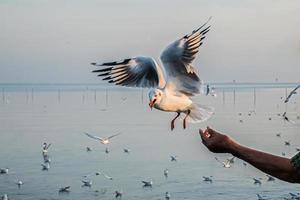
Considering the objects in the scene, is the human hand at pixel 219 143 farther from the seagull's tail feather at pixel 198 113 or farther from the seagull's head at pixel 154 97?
the seagull's tail feather at pixel 198 113

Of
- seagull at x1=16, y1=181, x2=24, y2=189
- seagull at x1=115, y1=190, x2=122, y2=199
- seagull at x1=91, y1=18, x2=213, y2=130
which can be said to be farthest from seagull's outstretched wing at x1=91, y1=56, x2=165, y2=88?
seagull at x1=16, y1=181, x2=24, y2=189

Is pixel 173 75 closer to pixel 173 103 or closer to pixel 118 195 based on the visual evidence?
pixel 173 103

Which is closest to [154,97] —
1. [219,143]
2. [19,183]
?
[219,143]

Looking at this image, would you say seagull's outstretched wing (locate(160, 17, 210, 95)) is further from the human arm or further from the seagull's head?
the human arm

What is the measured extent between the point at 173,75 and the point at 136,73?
0.17m

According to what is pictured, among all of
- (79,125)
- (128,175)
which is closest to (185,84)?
(128,175)

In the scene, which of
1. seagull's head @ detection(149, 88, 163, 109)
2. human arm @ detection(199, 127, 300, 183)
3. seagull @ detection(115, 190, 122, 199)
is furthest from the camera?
seagull @ detection(115, 190, 122, 199)

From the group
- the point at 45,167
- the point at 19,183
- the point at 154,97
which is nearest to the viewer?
the point at 154,97

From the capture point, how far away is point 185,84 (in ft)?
9.95

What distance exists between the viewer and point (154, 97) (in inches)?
102

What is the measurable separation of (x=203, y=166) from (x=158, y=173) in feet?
4.08

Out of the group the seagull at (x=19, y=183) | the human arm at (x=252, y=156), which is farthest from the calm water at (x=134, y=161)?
the human arm at (x=252, y=156)

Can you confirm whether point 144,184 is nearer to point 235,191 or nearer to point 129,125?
point 235,191

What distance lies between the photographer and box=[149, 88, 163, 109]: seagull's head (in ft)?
8.43
